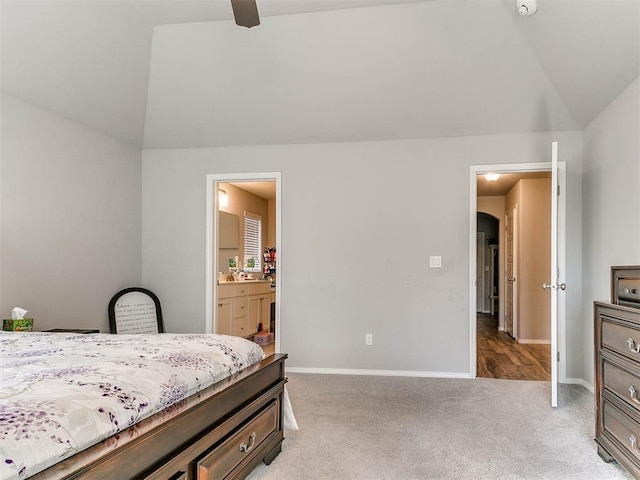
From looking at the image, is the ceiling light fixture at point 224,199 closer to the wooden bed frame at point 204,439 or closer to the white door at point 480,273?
the wooden bed frame at point 204,439

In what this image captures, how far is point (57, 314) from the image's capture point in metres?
3.70

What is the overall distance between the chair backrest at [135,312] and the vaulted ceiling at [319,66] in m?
1.61

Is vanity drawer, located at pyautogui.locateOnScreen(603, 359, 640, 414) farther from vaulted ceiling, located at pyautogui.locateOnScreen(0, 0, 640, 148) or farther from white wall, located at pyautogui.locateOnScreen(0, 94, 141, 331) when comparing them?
white wall, located at pyautogui.locateOnScreen(0, 94, 141, 331)

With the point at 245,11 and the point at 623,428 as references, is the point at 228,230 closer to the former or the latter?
the point at 245,11

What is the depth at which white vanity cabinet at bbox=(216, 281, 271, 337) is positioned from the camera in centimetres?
561

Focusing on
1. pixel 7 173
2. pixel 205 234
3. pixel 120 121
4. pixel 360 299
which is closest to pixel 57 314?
pixel 7 173

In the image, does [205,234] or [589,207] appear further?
[205,234]

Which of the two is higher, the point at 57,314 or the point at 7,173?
the point at 7,173

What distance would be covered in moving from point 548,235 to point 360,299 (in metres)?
3.49

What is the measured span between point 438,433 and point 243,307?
385cm

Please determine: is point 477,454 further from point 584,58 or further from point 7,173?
point 7,173

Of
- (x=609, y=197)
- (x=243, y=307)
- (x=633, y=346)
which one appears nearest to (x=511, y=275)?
(x=609, y=197)

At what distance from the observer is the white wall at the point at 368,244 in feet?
14.2

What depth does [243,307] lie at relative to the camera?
6.21 metres
